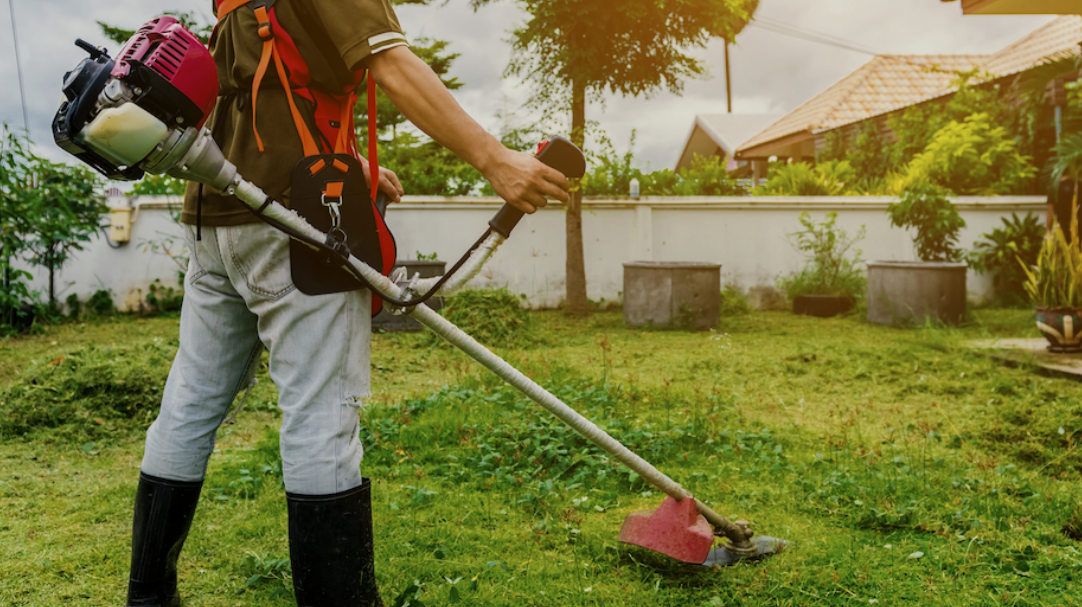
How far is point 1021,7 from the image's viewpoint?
695 centimetres

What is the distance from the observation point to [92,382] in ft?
14.2

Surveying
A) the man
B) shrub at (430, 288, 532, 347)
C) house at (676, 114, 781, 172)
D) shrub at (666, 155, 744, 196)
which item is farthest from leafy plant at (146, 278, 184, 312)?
house at (676, 114, 781, 172)

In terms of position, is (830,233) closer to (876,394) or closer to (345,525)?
(876,394)

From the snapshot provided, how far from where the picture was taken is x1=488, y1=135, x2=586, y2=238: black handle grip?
1.72m

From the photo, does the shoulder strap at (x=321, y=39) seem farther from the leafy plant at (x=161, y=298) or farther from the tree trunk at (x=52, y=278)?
the leafy plant at (x=161, y=298)

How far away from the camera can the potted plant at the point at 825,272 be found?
9.70 m

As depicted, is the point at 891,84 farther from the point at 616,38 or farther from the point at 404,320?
the point at 404,320

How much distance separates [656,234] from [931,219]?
3259mm

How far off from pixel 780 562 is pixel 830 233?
8390mm

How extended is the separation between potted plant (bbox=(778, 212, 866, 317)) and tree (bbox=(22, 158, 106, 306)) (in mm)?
7937

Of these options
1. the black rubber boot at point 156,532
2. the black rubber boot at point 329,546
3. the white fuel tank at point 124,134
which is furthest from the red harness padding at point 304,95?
the black rubber boot at point 156,532

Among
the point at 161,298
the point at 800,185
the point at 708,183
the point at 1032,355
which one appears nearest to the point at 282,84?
the point at 1032,355

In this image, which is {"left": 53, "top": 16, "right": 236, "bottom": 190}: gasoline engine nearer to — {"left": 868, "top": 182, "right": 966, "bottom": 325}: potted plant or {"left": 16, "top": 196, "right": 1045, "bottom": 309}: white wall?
{"left": 868, "top": 182, "right": 966, "bottom": 325}: potted plant

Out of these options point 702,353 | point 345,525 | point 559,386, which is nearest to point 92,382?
point 559,386
